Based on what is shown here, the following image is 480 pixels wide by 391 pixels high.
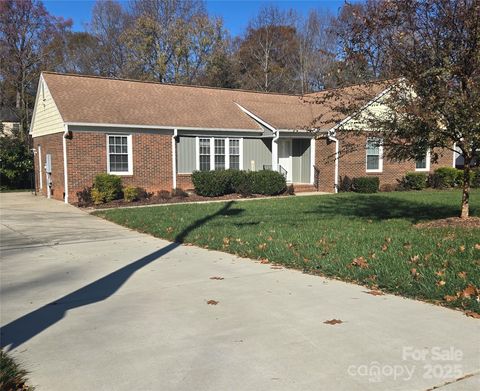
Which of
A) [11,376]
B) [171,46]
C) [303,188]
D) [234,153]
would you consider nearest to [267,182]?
[234,153]

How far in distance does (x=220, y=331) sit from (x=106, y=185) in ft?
44.5

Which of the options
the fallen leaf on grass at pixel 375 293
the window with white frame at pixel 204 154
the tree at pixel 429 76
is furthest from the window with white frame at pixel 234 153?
the fallen leaf on grass at pixel 375 293

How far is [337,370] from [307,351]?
0.43 metres

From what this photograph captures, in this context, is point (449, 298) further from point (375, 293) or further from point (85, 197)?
point (85, 197)

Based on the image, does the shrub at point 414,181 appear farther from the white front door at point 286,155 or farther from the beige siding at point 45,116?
the beige siding at point 45,116

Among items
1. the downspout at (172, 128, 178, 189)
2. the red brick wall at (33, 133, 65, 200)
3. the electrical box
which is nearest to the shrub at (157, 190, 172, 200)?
the downspout at (172, 128, 178, 189)

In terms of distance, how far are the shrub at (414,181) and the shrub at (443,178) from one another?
77cm

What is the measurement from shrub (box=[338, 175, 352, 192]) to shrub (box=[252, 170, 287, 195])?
3.36m

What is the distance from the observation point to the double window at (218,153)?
21.0 meters

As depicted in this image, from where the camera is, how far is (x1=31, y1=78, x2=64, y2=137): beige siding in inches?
738

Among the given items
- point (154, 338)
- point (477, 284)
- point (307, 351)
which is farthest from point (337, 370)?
point (477, 284)

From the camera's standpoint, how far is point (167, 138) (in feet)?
64.9

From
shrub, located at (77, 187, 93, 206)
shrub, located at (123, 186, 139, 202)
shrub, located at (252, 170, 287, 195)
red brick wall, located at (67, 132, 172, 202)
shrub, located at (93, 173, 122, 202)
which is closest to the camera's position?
shrub, located at (77, 187, 93, 206)

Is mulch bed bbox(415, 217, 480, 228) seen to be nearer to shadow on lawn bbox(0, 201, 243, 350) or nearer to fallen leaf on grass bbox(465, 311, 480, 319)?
fallen leaf on grass bbox(465, 311, 480, 319)
